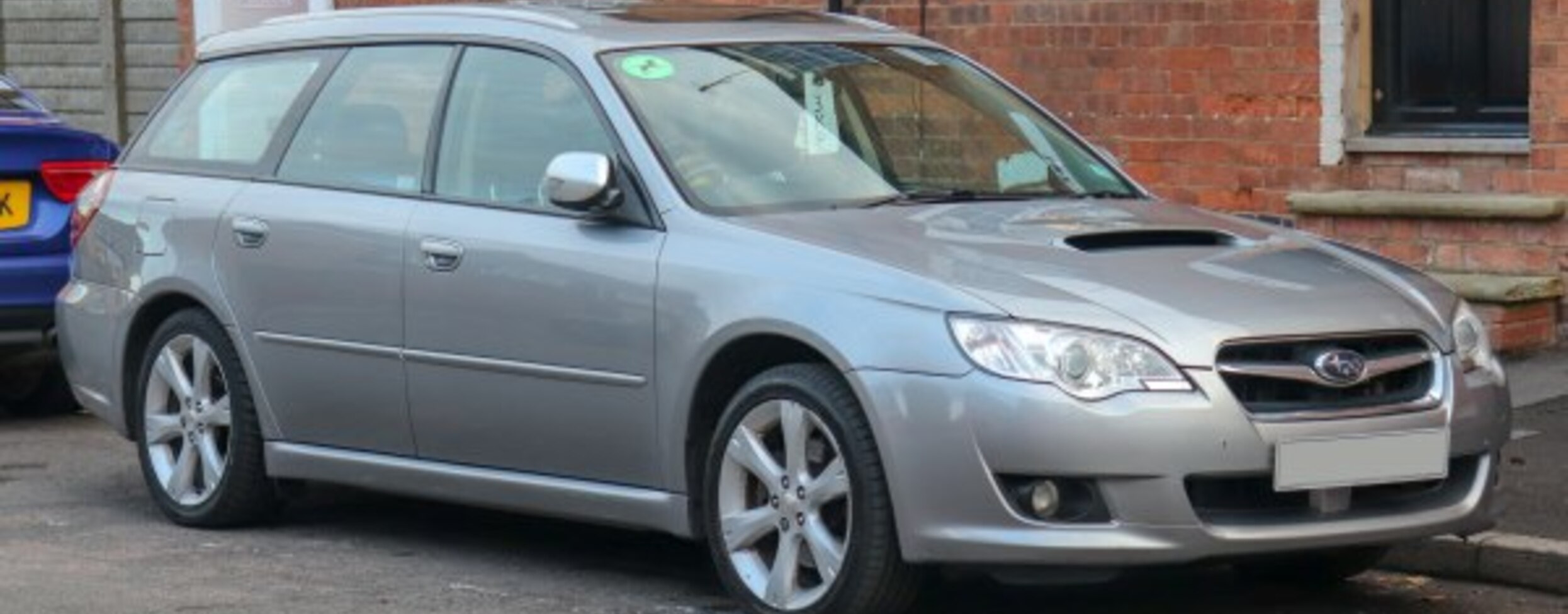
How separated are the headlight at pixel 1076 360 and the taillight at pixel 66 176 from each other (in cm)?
543

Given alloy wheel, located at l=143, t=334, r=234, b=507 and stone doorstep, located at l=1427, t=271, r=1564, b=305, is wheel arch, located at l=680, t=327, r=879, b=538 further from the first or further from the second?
stone doorstep, located at l=1427, t=271, r=1564, b=305

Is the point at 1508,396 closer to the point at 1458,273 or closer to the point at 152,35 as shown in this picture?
the point at 1458,273

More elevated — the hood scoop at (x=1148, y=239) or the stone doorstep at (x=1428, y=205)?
the hood scoop at (x=1148, y=239)

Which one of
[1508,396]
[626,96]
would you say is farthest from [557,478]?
[1508,396]

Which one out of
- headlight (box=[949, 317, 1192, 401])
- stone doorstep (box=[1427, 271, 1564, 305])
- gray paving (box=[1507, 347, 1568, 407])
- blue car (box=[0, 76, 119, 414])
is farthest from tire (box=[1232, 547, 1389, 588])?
blue car (box=[0, 76, 119, 414])

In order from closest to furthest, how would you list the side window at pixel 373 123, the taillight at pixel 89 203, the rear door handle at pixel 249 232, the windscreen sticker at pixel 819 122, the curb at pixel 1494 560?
1. the curb at pixel 1494 560
2. the windscreen sticker at pixel 819 122
3. the side window at pixel 373 123
4. the rear door handle at pixel 249 232
5. the taillight at pixel 89 203

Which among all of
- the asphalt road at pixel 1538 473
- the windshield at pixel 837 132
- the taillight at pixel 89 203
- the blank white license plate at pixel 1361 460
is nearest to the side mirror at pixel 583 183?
the windshield at pixel 837 132

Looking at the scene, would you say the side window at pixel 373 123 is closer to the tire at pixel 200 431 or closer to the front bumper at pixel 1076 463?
the tire at pixel 200 431

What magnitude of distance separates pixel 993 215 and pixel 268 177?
7.48ft

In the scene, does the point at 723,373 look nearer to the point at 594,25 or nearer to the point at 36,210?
the point at 594,25

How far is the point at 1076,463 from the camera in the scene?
21.7ft

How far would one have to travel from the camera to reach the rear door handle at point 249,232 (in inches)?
339

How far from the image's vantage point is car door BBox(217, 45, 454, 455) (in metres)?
8.21

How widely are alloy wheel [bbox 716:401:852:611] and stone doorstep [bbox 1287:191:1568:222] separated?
5112 mm
